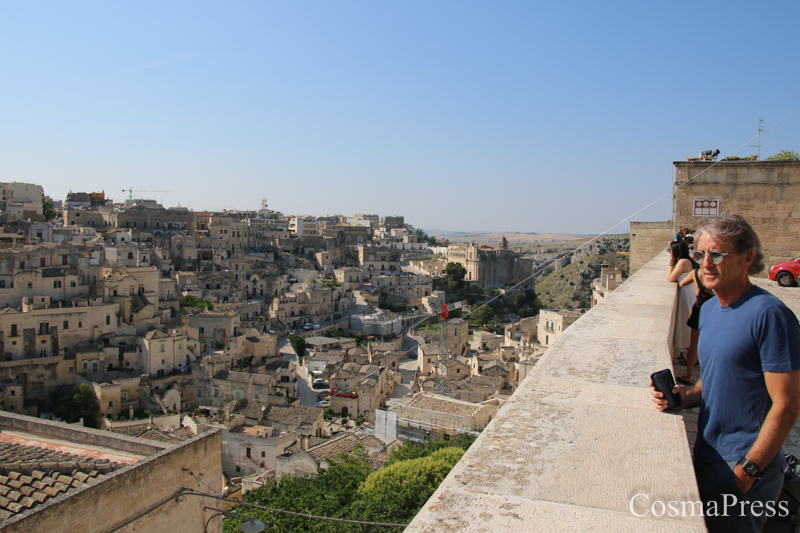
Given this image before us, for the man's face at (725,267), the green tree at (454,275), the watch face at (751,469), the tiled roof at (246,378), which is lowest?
the tiled roof at (246,378)

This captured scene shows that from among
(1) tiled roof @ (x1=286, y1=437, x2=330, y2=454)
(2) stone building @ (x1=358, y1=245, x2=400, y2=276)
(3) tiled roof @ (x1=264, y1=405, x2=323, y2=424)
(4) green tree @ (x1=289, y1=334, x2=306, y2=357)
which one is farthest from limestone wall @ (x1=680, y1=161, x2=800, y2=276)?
(2) stone building @ (x1=358, y1=245, x2=400, y2=276)

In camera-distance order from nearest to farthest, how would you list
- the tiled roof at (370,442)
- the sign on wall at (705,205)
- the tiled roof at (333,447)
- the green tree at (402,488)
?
the green tree at (402,488)
the sign on wall at (705,205)
the tiled roof at (333,447)
the tiled roof at (370,442)

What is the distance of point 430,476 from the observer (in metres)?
9.11

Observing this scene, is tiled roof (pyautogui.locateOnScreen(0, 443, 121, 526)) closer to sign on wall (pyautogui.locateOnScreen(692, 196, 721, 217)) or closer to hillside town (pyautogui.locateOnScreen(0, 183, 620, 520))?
hillside town (pyautogui.locateOnScreen(0, 183, 620, 520))

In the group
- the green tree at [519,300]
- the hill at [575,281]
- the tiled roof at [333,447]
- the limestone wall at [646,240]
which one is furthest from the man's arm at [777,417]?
the green tree at [519,300]

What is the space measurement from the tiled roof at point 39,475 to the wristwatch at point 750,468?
5.16 m

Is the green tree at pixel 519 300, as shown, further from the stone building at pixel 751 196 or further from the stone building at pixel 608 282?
the stone building at pixel 751 196

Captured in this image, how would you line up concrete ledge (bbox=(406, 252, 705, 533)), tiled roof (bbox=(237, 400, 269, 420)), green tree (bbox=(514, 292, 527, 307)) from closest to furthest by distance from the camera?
concrete ledge (bbox=(406, 252, 705, 533))
tiled roof (bbox=(237, 400, 269, 420))
green tree (bbox=(514, 292, 527, 307))

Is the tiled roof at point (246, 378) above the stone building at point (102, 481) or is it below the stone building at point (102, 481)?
below

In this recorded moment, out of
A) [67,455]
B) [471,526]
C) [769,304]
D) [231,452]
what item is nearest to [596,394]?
[769,304]

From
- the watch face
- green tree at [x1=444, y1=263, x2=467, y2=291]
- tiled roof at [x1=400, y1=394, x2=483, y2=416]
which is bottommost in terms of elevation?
tiled roof at [x1=400, y1=394, x2=483, y2=416]

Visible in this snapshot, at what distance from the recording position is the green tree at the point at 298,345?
94.7ft

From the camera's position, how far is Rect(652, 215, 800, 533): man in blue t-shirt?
1601 millimetres

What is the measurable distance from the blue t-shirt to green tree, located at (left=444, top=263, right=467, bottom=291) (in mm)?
44279
